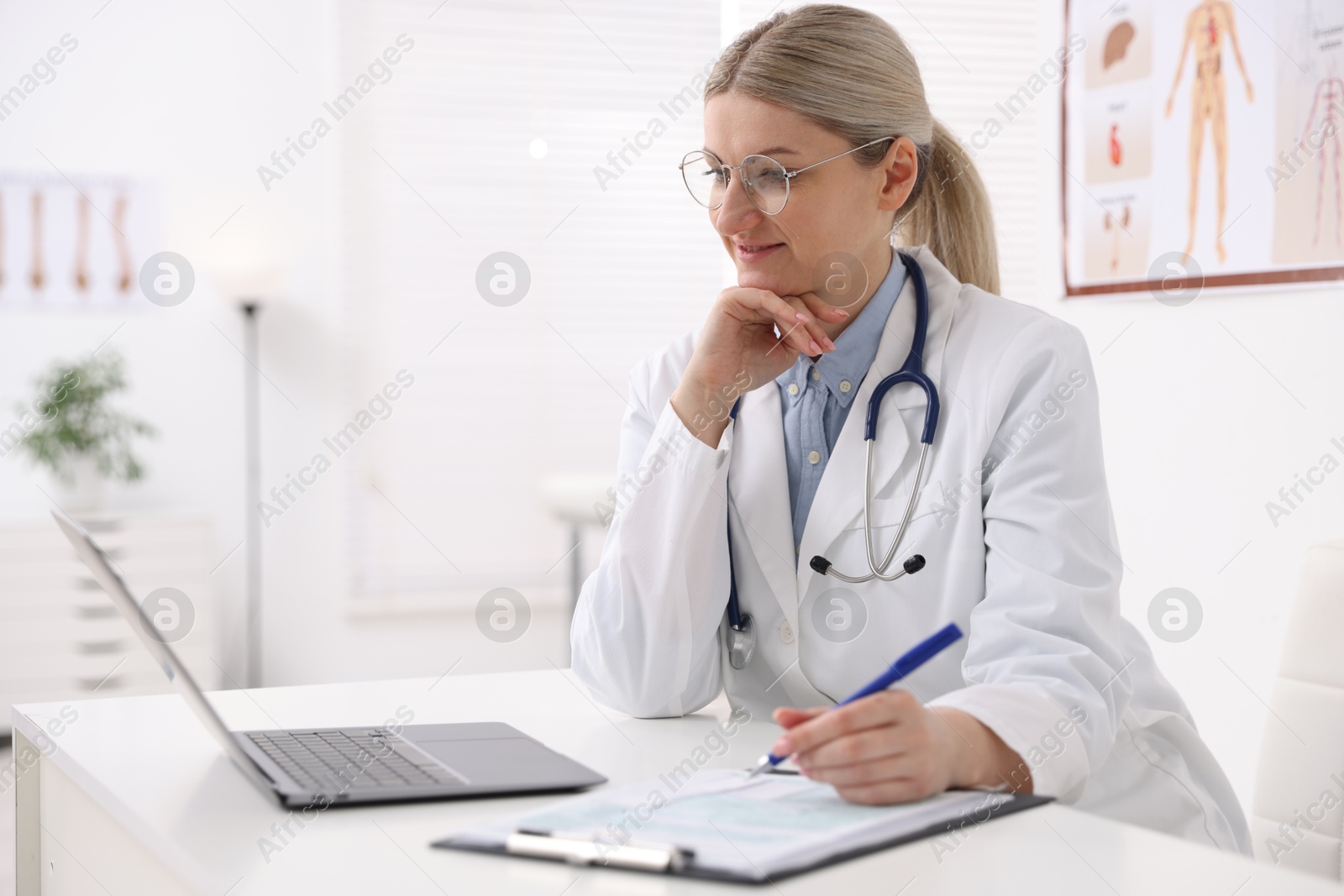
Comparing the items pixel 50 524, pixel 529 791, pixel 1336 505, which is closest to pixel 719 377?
pixel 529 791

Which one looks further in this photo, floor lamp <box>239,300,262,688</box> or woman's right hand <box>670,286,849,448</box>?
floor lamp <box>239,300,262,688</box>

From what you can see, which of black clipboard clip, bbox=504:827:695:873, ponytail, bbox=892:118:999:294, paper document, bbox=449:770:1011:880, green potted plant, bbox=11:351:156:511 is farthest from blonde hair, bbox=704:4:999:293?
green potted plant, bbox=11:351:156:511

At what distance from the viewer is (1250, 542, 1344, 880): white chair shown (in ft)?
4.03

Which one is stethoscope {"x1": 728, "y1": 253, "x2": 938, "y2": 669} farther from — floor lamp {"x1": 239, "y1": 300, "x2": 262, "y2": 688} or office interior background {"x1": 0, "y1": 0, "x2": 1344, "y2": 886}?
floor lamp {"x1": 239, "y1": 300, "x2": 262, "y2": 688}

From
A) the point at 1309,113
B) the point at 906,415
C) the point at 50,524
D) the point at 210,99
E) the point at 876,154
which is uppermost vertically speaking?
the point at 210,99

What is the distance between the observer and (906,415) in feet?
4.27

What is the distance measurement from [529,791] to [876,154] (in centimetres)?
82

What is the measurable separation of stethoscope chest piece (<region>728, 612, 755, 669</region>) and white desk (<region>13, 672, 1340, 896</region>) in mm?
72

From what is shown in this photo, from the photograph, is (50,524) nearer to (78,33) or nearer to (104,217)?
(104,217)

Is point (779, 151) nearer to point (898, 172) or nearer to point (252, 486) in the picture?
point (898, 172)

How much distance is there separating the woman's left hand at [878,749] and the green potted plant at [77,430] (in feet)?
11.4

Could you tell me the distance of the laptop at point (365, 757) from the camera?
2.76ft

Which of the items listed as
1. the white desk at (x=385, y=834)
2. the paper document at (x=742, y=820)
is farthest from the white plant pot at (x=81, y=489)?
the paper document at (x=742, y=820)

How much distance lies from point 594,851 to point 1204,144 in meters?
1.90
